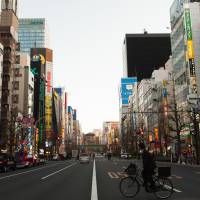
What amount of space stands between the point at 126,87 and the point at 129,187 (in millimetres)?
179619

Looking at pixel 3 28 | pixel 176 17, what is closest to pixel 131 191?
pixel 176 17

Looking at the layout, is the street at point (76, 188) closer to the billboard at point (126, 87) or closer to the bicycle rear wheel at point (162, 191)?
the bicycle rear wheel at point (162, 191)

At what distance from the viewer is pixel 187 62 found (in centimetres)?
6588

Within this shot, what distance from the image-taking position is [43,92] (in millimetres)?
143500

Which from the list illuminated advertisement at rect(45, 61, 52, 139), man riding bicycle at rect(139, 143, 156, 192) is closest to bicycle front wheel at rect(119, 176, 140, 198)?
man riding bicycle at rect(139, 143, 156, 192)

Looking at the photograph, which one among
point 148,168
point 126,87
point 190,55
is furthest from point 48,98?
point 148,168

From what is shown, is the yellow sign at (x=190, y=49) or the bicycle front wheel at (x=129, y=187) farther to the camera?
the yellow sign at (x=190, y=49)

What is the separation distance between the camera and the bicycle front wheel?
1306 centimetres

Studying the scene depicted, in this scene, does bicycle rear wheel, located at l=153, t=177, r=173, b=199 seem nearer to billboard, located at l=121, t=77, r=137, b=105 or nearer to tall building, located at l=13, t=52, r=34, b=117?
tall building, located at l=13, t=52, r=34, b=117

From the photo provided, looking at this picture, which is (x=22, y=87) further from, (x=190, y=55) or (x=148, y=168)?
(x=148, y=168)

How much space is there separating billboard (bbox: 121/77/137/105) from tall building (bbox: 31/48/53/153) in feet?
140

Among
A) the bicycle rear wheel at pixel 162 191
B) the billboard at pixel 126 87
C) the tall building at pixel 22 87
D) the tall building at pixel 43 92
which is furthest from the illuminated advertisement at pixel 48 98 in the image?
the bicycle rear wheel at pixel 162 191

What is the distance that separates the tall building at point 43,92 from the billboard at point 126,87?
42735 millimetres

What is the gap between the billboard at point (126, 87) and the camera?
188 meters
